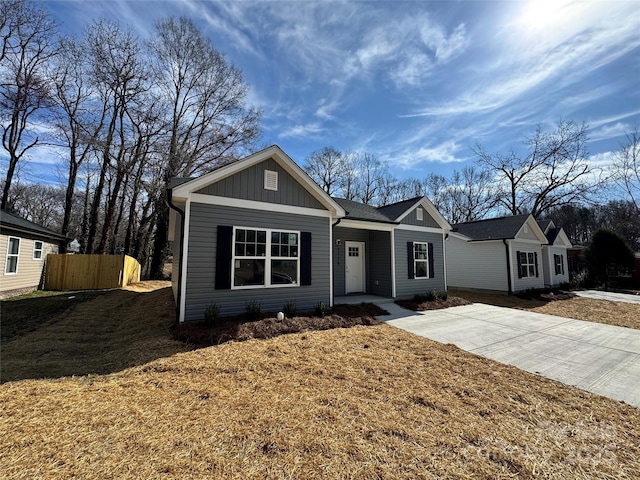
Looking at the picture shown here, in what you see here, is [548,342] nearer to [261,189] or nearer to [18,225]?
[261,189]

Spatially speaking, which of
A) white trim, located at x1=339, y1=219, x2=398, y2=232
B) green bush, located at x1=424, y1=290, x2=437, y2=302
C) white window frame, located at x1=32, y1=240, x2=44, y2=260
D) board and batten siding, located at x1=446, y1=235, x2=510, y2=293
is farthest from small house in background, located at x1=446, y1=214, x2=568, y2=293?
white window frame, located at x1=32, y1=240, x2=44, y2=260

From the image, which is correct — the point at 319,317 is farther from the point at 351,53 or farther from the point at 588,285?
the point at 588,285

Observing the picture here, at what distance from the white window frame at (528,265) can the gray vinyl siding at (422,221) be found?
271 inches

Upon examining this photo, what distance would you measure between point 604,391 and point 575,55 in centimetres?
1055

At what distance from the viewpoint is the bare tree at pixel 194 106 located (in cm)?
1845

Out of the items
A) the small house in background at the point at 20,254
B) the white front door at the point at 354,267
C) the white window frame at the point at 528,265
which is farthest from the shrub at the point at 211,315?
the white window frame at the point at 528,265

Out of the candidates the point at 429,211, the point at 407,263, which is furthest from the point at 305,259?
the point at 429,211

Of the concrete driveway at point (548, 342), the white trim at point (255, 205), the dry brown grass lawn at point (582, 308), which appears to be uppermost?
the white trim at point (255, 205)

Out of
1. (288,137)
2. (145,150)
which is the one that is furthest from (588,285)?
(145,150)

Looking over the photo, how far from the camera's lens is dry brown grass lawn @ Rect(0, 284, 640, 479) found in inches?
90.1

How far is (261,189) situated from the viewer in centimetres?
745

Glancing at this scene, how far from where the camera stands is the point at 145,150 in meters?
18.8

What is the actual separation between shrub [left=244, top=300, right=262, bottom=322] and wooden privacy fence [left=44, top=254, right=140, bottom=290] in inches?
484

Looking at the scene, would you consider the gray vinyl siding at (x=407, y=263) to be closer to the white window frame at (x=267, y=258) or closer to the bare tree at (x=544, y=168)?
the white window frame at (x=267, y=258)
